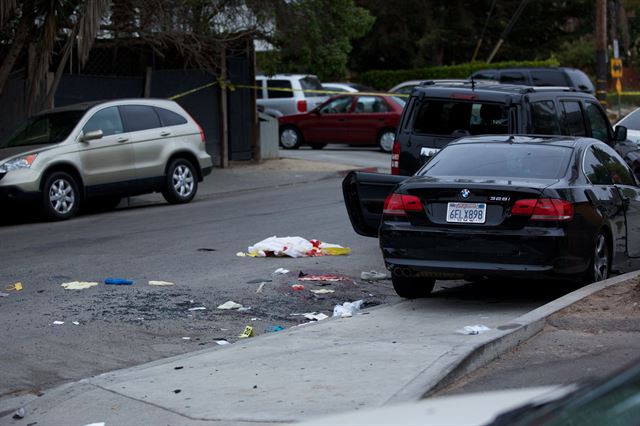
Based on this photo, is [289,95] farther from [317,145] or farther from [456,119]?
[456,119]

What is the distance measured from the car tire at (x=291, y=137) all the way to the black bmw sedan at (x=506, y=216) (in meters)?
20.4

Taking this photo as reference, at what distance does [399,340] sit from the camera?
805 cm

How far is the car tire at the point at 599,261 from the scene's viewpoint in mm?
9375

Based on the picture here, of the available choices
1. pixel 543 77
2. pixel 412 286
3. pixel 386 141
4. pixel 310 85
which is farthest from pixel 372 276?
pixel 310 85

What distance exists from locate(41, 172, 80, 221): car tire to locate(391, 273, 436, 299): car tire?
775cm

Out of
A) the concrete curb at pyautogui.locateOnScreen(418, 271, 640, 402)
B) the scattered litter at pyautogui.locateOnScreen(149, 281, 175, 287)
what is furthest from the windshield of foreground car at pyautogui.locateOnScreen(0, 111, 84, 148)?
the concrete curb at pyautogui.locateOnScreen(418, 271, 640, 402)

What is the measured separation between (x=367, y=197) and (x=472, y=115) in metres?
2.19

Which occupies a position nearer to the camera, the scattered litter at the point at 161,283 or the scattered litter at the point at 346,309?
the scattered litter at the point at 346,309

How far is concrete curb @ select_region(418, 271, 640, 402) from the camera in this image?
260 inches

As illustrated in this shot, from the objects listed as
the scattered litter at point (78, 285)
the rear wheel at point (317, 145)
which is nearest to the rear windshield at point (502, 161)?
the scattered litter at point (78, 285)

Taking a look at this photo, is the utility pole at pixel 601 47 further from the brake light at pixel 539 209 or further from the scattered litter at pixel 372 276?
the brake light at pixel 539 209

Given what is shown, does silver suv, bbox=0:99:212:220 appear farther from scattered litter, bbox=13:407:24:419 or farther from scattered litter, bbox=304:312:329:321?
scattered litter, bbox=13:407:24:419

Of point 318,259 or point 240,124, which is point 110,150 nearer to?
point 318,259

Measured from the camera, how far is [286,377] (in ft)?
23.1
